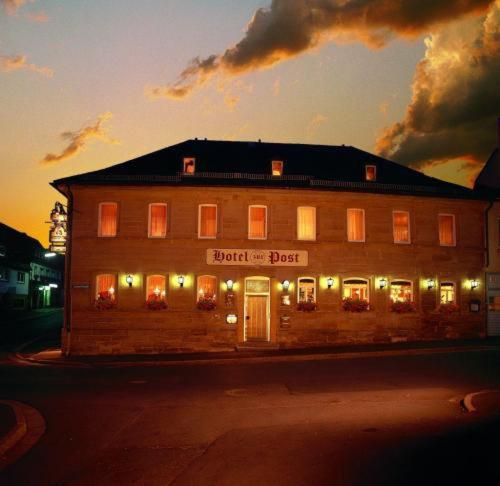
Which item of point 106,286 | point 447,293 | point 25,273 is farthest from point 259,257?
point 25,273

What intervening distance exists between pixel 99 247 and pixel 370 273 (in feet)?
39.4

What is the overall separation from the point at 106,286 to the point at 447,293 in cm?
1563

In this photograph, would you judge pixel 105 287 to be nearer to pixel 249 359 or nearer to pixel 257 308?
pixel 257 308

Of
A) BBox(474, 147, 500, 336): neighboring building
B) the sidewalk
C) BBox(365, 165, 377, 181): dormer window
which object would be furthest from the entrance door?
BBox(474, 147, 500, 336): neighboring building

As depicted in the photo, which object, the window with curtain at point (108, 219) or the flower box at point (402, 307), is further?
the flower box at point (402, 307)

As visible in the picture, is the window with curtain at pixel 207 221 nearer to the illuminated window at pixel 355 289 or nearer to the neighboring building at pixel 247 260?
the neighboring building at pixel 247 260

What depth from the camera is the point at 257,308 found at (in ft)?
77.7

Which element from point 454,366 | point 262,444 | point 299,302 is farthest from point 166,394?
point 299,302

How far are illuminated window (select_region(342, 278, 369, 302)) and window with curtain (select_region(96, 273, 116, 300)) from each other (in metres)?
10.1

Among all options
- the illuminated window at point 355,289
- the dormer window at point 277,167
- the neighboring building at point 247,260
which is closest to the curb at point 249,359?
the neighboring building at point 247,260

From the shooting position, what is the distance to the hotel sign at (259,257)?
23.2 metres

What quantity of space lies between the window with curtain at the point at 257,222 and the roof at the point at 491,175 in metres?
14.1

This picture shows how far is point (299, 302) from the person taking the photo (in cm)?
2355

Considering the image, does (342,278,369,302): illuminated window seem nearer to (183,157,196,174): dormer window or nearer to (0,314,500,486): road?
(0,314,500,486): road
